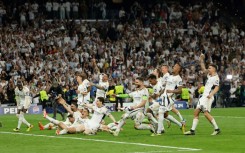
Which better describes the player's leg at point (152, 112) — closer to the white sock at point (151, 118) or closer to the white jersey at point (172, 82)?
the white sock at point (151, 118)

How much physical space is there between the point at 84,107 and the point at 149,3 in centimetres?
3224

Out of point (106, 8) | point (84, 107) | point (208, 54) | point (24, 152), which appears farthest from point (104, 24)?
point (24, 152)

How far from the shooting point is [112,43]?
180 feet

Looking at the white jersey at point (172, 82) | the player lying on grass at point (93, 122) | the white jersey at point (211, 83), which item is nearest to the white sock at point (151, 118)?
the white jersey at point (172, 82)

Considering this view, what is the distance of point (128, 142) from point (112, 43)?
3047 cm

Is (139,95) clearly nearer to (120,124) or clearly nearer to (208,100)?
(120,124)

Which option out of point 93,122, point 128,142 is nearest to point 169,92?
point 93,122

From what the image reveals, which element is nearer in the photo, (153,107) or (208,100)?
(208,100)

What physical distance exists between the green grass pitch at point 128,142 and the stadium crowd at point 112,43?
17167 mm

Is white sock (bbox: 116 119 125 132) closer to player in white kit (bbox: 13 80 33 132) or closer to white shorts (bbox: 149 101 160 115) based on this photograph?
white shorts (bbox: 149 101 160 115)

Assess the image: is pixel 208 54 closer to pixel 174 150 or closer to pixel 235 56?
pixel 235 56

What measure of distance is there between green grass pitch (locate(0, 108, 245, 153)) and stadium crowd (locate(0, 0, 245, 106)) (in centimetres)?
1717

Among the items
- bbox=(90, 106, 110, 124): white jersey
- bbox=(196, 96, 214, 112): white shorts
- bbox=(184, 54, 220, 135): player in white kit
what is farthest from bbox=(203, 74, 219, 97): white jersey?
bbox=(90, 106, 110, 124): white jersey

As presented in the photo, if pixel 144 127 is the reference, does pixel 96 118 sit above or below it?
above
